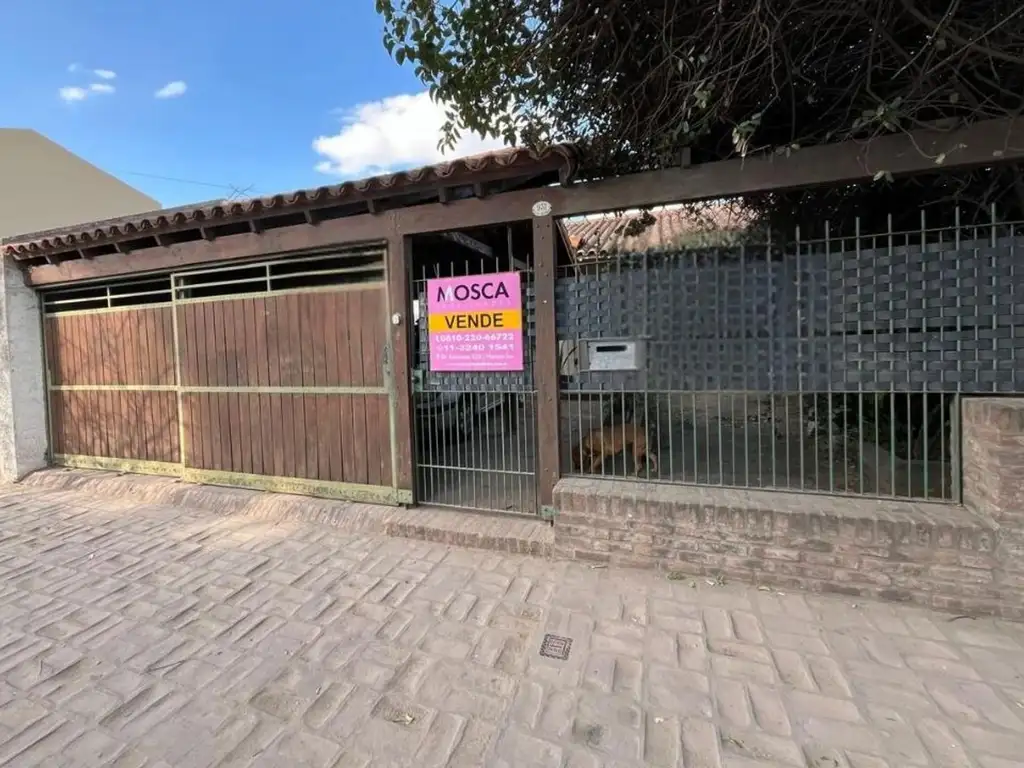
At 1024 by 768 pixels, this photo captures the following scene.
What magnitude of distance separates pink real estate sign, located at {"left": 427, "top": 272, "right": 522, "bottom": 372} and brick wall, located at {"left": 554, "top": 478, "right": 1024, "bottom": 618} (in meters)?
1.15

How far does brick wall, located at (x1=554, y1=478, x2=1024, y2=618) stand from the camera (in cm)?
288

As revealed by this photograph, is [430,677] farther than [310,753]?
Yes

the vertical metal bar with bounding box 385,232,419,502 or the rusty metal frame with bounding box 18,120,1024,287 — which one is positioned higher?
the rusty metal frame with bounding box 18,120,1024,287

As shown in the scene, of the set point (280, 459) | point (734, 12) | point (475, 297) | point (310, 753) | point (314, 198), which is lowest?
point (310, 753)

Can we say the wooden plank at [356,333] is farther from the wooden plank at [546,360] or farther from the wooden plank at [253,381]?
the wooden plank at [546,360]

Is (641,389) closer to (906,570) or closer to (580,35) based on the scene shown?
(906,570)

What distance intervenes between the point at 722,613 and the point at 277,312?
14.7 ft

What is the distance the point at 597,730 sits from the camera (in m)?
2.15

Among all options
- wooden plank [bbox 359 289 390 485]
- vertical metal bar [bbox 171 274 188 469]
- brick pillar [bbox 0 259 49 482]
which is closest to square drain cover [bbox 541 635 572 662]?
wooden plank [bbox 359 289 390 485]

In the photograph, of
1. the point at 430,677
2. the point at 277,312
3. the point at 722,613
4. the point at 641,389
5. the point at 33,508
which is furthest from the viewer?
the point at 33,508

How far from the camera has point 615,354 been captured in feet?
12.4

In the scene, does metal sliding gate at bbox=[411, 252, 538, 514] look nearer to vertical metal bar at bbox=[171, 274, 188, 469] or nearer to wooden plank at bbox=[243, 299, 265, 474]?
wooden plank at bbox=[243, 299, 265, 474]

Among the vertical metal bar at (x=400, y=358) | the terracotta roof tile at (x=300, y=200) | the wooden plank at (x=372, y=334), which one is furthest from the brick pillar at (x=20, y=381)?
the vertical metal bar at (x=400, y=358)

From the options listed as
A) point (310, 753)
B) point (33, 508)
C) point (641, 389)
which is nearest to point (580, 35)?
point (641, 389)
